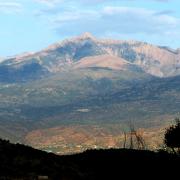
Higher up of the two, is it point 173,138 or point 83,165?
point 83,165

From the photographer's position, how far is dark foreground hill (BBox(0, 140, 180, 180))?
51938 millimetres

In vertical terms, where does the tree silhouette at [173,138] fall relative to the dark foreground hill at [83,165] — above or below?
below

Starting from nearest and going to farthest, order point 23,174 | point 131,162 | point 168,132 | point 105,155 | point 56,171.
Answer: point 23,174 → point 56,171 → point 131,162 → point 105,155 → point 168,132

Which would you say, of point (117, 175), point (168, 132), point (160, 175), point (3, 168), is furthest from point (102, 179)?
point (168, 132)

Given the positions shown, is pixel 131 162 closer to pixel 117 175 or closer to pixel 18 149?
pixel 117 175

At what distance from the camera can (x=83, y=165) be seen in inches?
2362

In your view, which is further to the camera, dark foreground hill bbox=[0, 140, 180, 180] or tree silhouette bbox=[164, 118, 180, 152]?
tree silhouette bbox=[164, 118, 180, 152]

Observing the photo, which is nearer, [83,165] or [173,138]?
[83,165]

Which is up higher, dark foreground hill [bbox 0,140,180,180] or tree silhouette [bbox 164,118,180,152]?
dark foreground hill [bbox 0,140,180,180]

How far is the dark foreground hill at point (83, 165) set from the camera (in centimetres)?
5194

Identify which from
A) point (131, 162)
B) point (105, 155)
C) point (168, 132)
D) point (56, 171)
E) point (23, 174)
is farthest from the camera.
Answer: point (168, 132)

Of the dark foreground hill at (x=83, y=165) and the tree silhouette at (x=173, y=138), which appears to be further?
the tree silhouette at (x=173, y=138)

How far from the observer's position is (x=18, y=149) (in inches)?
2397

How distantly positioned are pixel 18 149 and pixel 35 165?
272 inches
